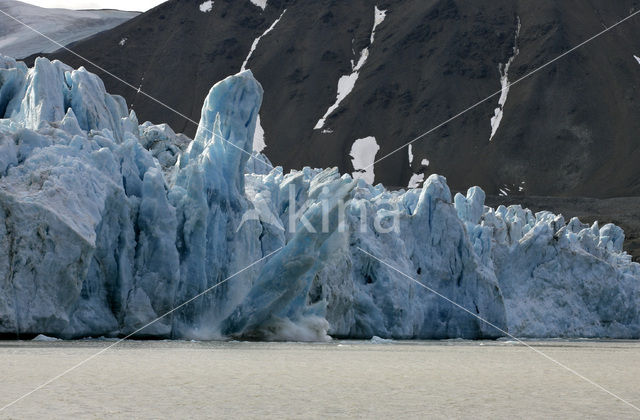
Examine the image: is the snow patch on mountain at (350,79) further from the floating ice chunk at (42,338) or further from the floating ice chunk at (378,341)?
the floating ice chunk at (42,338)

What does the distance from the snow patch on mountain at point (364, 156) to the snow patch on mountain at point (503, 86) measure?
1447 centimetres

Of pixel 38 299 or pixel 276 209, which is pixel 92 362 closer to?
pixel 38 299

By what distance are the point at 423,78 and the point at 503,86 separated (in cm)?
1041

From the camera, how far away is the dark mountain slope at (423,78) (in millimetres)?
115250

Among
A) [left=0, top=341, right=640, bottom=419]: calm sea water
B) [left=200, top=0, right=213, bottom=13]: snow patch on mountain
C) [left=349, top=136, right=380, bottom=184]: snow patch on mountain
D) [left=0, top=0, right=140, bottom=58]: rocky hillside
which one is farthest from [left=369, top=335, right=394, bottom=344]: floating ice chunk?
[left=200, top=0, right=213, bottom=13]: snow patch on mountain

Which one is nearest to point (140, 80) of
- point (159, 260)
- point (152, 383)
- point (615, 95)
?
point (615, 95)

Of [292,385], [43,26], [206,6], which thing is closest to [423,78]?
[206,6]

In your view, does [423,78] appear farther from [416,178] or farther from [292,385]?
[292,385]

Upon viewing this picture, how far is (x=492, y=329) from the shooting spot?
3416 cm

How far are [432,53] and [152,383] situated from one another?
122 m

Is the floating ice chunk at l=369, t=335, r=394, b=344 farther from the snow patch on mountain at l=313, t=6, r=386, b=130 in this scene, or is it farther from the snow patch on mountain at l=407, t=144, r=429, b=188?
the snow patch on mountain at l=313, t=6, r=386, b=130

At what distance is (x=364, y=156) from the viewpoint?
4764 inches

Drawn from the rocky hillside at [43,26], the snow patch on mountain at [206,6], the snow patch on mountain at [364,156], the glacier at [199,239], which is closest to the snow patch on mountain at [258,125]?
the snow patch on mountain at [206,6]

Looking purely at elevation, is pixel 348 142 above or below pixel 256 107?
above
